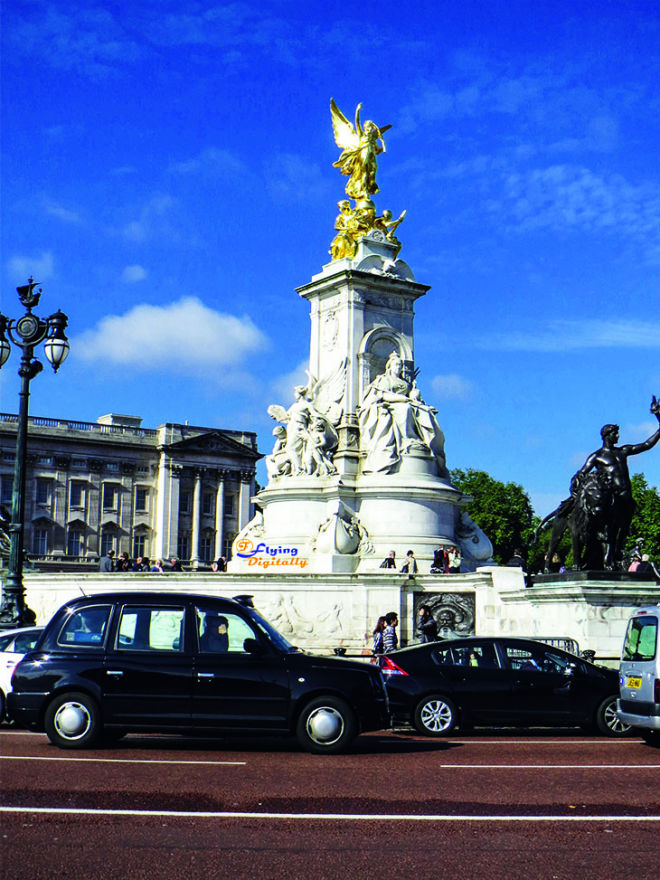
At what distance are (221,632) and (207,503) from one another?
94739 mm

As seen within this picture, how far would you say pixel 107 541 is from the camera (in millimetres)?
101375

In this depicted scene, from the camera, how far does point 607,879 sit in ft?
23.1

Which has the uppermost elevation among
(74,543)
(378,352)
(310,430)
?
(378,352)

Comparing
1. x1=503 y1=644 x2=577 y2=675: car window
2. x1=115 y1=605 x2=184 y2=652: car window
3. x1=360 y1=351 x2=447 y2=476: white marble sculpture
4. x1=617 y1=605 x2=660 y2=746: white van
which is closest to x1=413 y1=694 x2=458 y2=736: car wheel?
x1=503 y1=644 x2=577 y2=675: car window

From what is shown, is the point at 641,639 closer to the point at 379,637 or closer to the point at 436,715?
the point at 436,715

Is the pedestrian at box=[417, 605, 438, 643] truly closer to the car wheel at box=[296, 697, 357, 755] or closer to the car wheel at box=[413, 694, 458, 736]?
the car wheel at box=[413, 694, 458, 736]

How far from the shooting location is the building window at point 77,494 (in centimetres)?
10100

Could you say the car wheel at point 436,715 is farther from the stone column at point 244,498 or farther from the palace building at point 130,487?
the stone column at point 244,498

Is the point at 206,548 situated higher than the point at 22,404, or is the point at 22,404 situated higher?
the point at 206,548

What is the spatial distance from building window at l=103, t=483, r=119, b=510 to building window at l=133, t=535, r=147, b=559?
3.38 meters

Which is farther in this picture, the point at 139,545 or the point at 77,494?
the point at 139,545

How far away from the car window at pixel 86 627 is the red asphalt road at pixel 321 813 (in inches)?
47.6

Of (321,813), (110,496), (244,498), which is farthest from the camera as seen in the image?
(244,498)

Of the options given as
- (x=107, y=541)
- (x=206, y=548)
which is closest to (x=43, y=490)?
(x=107, y=541)
